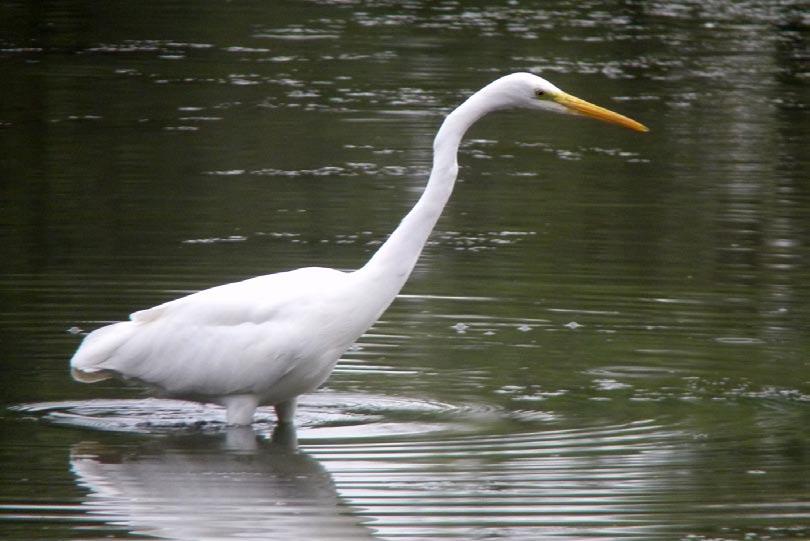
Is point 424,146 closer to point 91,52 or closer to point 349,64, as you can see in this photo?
point 349,64

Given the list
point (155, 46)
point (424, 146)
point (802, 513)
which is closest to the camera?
point (802, 513)

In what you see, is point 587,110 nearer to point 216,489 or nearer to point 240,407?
point 240,407

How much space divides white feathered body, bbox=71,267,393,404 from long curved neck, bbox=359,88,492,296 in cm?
13

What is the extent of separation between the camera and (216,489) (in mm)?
8992

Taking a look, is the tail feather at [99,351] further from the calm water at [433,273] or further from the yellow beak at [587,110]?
the yellow beak at [587,110]


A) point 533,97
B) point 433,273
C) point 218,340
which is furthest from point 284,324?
point 433,273

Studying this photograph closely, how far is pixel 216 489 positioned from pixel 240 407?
1150mm

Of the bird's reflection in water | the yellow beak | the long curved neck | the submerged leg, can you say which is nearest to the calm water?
the bird's reflection in water

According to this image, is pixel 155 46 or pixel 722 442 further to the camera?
pixel 155 46

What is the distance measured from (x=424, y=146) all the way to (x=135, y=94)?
5.31 meters

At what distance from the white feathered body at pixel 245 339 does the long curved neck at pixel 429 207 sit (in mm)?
133

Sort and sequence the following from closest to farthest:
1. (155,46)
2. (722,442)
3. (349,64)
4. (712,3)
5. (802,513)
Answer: (802,513) < (722,442) < (349,64) < (155,46) < (712,3)

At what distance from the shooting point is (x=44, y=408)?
34.6 feet

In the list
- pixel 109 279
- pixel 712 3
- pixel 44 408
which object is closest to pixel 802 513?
pixel 44 408
